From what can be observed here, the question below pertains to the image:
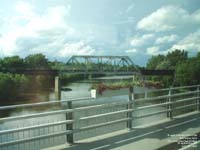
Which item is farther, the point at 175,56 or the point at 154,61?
the point at 154,61

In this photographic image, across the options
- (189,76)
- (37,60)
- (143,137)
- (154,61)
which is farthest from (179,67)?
(143,137)

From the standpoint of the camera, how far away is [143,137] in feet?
25.4

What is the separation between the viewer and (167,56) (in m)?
111

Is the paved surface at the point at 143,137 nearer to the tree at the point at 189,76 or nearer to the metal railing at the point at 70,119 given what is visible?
the metal railing at the point at 70,119

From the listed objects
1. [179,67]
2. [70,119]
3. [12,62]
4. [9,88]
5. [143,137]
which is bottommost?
[9,88]

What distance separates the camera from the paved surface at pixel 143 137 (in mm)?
6796

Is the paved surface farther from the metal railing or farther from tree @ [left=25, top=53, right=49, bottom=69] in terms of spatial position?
tree @ [left=25, top=53, right=49, bottom=69]

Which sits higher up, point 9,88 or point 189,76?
point 189,76

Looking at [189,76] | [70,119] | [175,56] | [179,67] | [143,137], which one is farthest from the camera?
[175,56]

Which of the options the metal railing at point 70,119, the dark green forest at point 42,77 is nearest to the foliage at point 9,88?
the dark green forest at point 42,77

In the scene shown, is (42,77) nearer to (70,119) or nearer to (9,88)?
(9,88)

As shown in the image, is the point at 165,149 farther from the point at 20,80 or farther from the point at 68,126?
the point at 20,80

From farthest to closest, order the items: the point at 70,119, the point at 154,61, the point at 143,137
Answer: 1. the point at 154,61
2. the point at 143,137
3. the point at 70,119

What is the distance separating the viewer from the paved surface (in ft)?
22.3
